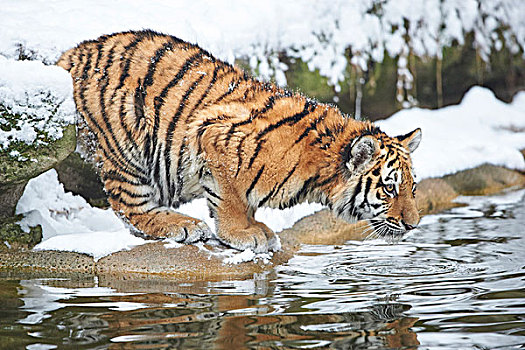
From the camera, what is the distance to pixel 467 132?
877 centimetres

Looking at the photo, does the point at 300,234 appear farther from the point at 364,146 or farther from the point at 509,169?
the point at 509,169

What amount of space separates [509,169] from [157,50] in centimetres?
422

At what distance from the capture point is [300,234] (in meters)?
5.61

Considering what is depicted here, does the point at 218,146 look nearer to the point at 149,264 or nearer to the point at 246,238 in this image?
the point at 246,238

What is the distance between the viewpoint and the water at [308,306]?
314cm

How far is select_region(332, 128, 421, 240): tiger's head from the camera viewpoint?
4699 millimetres

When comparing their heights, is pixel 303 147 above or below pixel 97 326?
above

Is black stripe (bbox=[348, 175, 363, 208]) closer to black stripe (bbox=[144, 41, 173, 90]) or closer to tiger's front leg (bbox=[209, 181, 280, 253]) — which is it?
tiger's front leg (bbox=[209, 181, 280, 253])

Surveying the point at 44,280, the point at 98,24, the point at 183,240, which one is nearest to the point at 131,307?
the point at 44,280

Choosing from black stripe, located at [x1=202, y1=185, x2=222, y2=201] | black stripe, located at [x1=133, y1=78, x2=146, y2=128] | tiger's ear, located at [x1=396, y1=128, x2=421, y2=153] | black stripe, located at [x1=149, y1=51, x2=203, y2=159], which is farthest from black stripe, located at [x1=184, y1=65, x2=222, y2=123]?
tiger's ear, located at [x1=396, y1=128, x2=421, y2=153]

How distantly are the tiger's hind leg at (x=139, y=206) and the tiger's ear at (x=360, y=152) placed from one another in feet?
3.42

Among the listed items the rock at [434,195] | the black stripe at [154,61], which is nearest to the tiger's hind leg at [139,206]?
the black stripe at [154,61]

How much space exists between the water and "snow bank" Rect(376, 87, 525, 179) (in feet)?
7.84

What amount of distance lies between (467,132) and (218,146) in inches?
185
